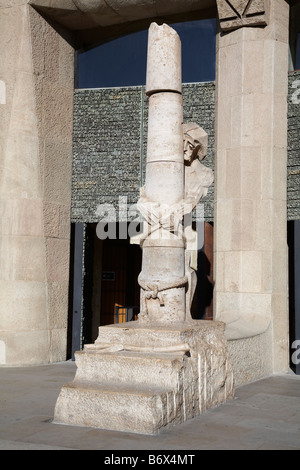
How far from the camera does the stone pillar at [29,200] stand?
33.1 feet

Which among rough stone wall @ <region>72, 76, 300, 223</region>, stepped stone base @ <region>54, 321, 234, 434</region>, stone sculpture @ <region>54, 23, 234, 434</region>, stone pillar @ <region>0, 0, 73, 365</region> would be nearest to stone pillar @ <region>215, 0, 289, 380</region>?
rough stone wall @ <region>72, 76, 300, 223</region>

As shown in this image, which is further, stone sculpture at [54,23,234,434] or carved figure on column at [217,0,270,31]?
carved figure on column at [217,0,270,31]

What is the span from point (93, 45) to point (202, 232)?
172 inches

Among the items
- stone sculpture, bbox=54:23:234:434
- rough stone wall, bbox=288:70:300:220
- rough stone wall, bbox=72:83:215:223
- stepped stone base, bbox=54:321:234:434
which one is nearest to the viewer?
stepped stone base, bbox=54:321:234:434

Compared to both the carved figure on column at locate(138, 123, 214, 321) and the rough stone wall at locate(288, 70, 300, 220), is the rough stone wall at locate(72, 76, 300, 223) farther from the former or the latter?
the carved figure on column at locate(138, 123, 214, 321)

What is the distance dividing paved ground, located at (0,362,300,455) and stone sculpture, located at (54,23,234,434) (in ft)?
0.60

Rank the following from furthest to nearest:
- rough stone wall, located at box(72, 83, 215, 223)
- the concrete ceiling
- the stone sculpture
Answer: rough stone wall, located at box(72, 83, 215, 223), the concrete ceiling, the stone sculpture

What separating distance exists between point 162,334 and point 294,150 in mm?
5066

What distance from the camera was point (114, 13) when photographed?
10711 mm

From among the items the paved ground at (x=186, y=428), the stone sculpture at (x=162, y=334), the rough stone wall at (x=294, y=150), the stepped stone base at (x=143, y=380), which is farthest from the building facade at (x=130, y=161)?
the stepped stone base at (x=143, y=380)

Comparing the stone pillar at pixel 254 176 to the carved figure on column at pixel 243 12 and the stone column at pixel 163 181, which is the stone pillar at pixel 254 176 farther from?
the stone column at pixel 163 181

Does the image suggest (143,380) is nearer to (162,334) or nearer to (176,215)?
(162,334)

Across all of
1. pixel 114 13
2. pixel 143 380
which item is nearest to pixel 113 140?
pixel 114 13

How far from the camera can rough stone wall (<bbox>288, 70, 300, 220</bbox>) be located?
32.0ft
